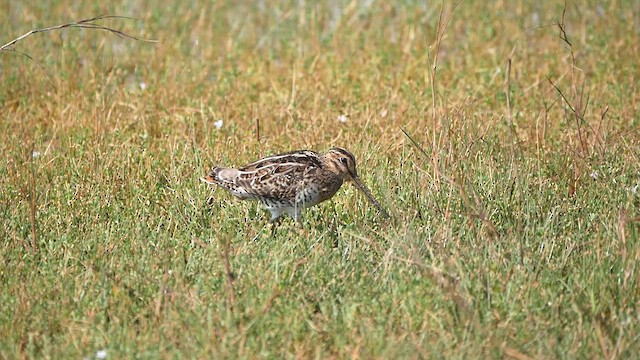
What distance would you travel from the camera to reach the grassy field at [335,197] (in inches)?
202

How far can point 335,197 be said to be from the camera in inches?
282

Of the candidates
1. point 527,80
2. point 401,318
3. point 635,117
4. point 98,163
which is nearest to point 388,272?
point 401,318

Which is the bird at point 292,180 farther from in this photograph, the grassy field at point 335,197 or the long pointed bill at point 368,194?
the grassy field at point 335,197

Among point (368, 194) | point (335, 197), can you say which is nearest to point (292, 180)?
point (368, 194)

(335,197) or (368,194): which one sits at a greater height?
(368,194)

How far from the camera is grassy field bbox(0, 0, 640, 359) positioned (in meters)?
5.12

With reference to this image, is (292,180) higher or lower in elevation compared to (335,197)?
higher

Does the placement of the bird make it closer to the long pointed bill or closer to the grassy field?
the long pointed bill

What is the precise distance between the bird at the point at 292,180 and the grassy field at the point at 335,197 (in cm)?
16

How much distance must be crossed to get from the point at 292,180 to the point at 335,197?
0.65m

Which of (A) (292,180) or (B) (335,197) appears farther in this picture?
(B) (335,197)

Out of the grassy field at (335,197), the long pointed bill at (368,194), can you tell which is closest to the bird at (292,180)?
the long pointed bill at (368,194)

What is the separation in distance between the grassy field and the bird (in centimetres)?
16

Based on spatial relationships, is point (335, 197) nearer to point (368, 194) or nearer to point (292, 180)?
point (368, 194)
